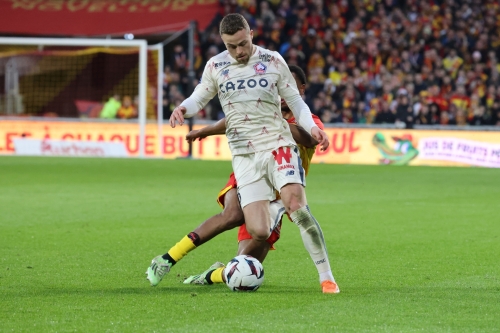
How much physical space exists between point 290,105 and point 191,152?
16.4 m

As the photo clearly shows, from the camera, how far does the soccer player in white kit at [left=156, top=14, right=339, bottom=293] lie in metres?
6.20

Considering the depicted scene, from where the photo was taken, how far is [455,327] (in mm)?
4945

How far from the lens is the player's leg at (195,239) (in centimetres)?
643

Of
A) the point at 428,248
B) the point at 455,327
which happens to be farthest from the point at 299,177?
the point at 428,248

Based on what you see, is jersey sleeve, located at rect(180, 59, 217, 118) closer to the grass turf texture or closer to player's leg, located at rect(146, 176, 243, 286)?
player's leg, located at rect(146, 176, 243, 286)


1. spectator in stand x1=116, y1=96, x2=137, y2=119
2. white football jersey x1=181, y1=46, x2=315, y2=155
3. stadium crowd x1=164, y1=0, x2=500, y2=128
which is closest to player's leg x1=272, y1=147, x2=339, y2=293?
white football jersey x1=181, y1=46, x2=315, y2=155

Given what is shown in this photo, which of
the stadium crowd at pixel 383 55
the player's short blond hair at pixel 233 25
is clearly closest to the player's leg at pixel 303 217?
the player's short blond hair at pixel 233 25

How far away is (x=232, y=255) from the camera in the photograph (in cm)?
838

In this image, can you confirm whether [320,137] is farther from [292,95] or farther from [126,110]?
[126,110]

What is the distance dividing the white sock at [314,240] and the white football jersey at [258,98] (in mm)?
531

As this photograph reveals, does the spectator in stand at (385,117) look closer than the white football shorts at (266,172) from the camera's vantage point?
No

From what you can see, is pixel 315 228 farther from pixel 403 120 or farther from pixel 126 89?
pixel 126 89

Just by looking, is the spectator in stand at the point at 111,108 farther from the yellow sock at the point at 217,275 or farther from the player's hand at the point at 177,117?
the player's hand at the point at 177,117

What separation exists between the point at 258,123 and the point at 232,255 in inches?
90.5
